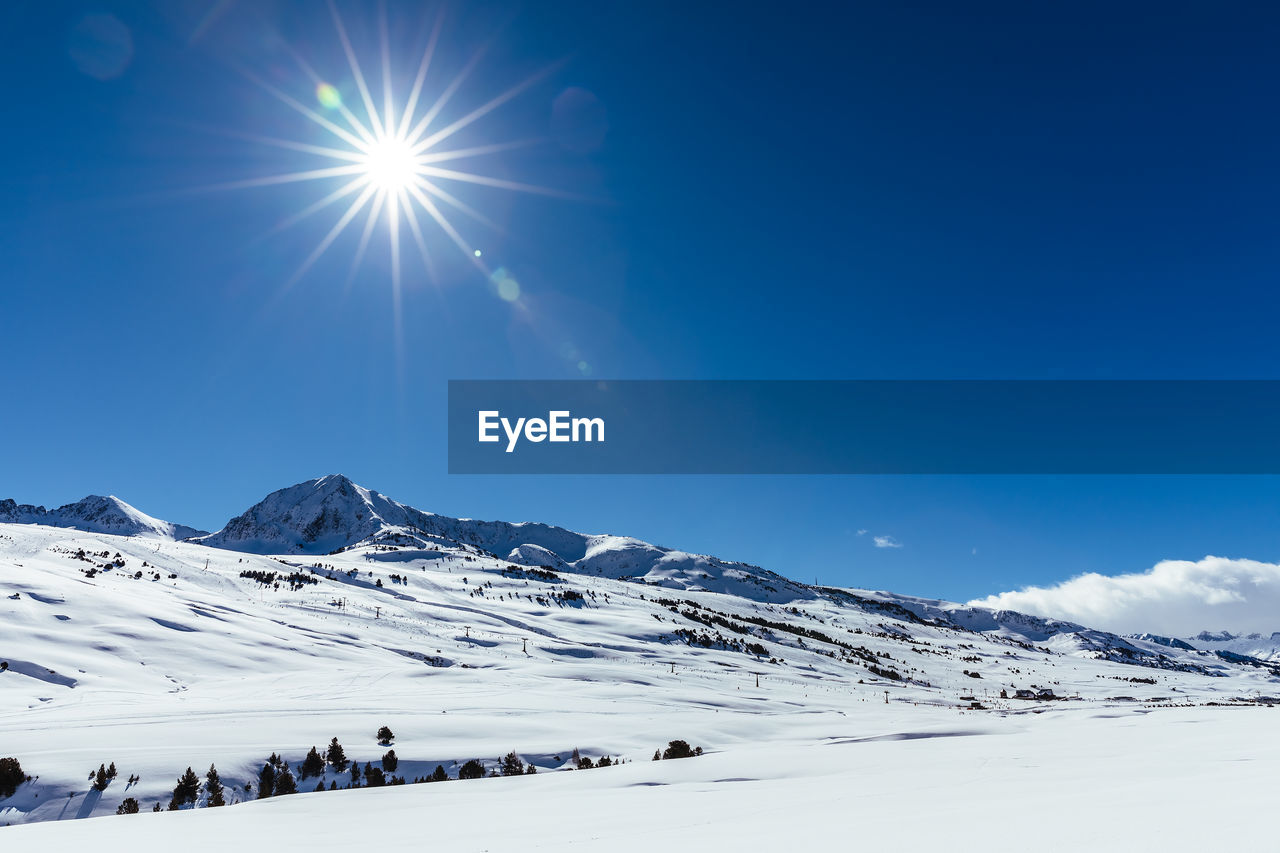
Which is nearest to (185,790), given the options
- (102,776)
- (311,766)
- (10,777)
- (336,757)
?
(102,776)

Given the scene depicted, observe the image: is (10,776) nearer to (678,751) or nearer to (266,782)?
(266,782)

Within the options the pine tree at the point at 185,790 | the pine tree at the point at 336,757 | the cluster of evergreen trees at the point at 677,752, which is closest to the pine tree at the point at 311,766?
the pine tree at the point at 336,757

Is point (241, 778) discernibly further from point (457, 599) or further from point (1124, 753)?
point (457, 599)

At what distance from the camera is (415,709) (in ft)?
73.5

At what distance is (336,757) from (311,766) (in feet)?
1.93

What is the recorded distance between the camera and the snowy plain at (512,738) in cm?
584

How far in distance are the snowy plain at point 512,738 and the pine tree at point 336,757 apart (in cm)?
50

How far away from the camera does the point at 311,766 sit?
49.0 feet

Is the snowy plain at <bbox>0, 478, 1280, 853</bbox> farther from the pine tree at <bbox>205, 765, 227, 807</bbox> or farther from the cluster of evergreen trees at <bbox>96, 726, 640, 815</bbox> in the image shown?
the pine tree at <bbox>205, 765, 227, 807</bbox>

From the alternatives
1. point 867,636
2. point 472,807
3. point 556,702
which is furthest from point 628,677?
point 867,636

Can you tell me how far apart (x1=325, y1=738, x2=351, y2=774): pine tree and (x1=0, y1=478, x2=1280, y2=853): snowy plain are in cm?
A: 50

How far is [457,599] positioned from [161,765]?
6095 centimetres

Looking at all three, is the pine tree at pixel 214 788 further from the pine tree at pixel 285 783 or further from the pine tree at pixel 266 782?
the pine tree at pixel 285 783

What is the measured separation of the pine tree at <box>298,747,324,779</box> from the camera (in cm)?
1483
